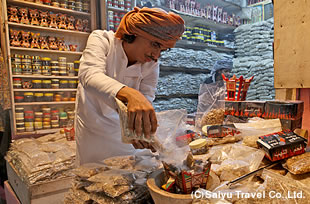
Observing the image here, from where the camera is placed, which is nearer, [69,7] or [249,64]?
[69,7]

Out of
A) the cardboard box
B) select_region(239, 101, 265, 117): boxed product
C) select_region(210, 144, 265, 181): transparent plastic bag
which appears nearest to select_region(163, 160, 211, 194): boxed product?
select_region(210, 144, 265, 181): transparent plastic bag

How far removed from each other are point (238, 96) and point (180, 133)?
86 cm

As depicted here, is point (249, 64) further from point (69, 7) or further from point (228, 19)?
point (69, 7)

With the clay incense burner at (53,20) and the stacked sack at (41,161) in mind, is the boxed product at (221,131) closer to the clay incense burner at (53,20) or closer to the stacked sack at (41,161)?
the stacked sack at (41,161)

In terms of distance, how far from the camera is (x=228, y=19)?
3.41 m

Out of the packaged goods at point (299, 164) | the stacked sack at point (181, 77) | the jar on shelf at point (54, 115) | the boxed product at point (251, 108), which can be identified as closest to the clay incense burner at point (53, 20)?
the jar on shelf at point (54, 115)

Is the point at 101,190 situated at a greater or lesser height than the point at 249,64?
lesser

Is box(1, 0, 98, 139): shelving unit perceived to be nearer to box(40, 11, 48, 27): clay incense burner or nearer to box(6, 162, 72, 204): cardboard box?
box(40, 11, 48, 27): clay incense burner

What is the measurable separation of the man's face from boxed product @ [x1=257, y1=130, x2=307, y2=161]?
0.48 meters

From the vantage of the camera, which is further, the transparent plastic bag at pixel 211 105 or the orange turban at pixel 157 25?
the transparent plastic bag at pixel 211 105

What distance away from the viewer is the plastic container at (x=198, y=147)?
805 mm

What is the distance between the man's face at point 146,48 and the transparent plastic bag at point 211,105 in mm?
524

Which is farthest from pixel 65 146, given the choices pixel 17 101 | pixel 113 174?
pixel 113 174

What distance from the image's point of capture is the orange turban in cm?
71
